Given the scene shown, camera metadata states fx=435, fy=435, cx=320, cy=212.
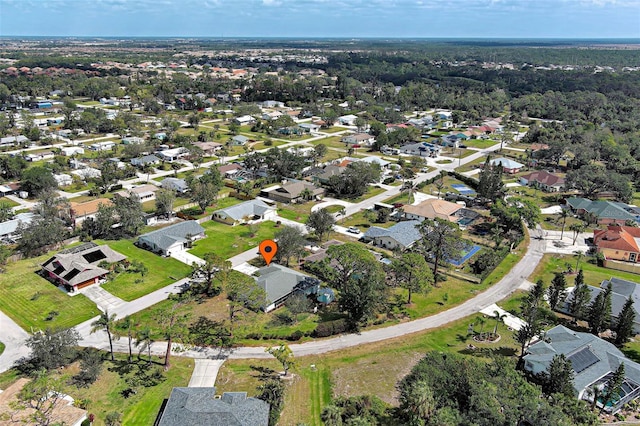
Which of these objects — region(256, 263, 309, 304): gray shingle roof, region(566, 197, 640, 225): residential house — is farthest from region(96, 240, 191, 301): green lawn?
region(566, 197, 640, 225): residential house

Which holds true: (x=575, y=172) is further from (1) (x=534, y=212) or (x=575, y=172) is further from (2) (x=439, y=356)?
(2) (x=439, y=356)

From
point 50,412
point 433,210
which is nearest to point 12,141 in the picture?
point 50,412

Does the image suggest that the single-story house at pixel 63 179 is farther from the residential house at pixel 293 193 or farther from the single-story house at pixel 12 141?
the residential house at pixel 293 193

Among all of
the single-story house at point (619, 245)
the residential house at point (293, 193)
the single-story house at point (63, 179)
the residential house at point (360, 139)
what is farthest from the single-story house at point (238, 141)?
the single-story house at point (619, 245)

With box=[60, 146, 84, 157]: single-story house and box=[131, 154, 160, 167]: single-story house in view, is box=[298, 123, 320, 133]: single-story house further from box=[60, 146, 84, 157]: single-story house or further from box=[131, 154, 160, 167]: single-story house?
box=[60, 146, 84, 157]: single-story house

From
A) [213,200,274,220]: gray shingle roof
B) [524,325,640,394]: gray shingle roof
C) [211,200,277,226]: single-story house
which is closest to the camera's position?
[524,325,640,394]: gray shingle roof

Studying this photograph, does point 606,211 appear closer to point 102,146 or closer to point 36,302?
point 36,302
